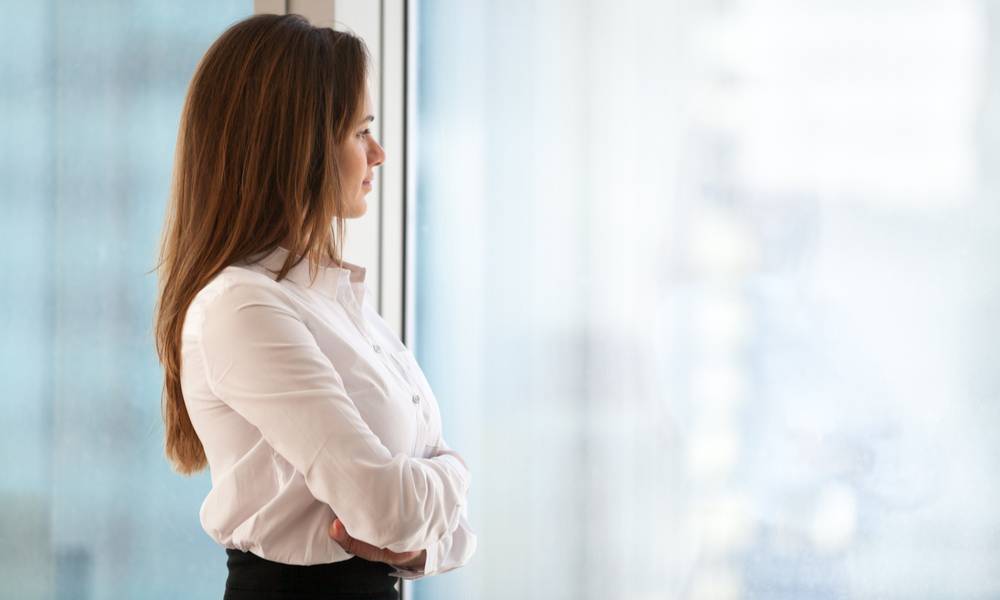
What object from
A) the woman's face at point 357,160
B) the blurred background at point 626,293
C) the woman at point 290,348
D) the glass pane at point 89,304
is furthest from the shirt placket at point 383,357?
the glass pane at point 89,304

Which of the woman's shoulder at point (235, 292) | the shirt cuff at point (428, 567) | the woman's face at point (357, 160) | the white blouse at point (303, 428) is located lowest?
the shirt cuff at point (428, 567)

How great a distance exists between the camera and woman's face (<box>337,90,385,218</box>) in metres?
1.34

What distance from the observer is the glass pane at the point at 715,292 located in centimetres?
193

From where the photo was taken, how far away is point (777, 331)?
2.02 metres

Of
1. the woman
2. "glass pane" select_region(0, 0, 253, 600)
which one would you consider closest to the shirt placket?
the woman

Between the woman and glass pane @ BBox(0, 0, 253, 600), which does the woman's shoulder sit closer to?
the woman

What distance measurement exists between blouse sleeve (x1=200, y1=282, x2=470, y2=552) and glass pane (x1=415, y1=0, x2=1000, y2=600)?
1.00 meters

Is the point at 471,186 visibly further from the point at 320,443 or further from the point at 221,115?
the point at 320,443

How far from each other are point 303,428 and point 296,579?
0.75ft

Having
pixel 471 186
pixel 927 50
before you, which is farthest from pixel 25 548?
pixel 927 50

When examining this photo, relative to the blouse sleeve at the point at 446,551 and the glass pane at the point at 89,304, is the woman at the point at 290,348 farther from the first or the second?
the glass pane at the point at 89,304

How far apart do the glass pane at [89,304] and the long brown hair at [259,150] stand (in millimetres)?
1113

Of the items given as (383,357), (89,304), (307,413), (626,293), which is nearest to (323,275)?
(383,357)

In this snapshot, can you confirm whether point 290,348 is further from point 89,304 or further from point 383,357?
point 89,304
